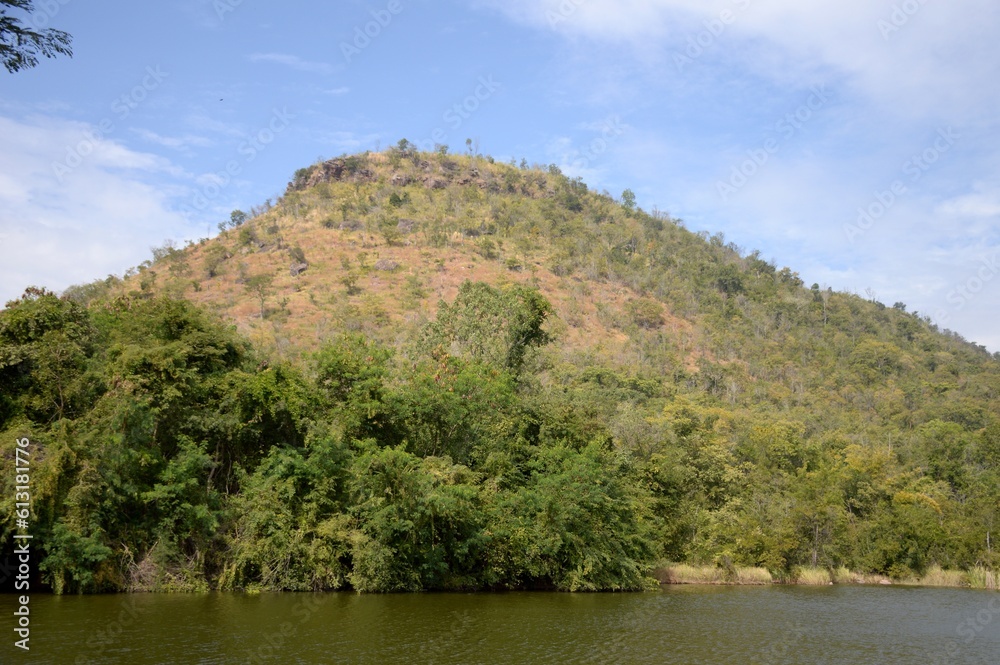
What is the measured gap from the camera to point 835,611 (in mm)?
Result: 33312

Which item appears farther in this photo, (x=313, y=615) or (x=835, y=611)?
(x=835, y=611)

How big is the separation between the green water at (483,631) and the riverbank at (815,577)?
1107 cm

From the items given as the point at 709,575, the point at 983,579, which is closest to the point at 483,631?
the point at 709,575

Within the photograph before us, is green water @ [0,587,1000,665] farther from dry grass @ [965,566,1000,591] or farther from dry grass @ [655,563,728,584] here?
dry grass @ [965,566,1000,591]

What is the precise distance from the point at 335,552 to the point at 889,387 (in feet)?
341

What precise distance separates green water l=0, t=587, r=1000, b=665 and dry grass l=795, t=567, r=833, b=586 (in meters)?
14.3

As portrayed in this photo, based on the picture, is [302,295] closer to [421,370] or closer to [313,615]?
[421,370]

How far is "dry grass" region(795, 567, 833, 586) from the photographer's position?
48375 millimetres

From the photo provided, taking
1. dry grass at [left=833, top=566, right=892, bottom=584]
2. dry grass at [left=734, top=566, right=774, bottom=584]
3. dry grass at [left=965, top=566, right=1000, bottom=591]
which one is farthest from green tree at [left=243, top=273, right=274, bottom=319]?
dry grass at [left=965, top=566, right=1000, bottom=591]

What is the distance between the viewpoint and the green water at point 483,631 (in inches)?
786

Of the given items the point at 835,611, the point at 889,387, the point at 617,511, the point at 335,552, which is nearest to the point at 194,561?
the point at 335,552

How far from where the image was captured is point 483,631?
2398 centimetres

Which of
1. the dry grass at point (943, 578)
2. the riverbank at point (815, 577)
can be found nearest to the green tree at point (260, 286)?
the riverbank at point (815, 577)

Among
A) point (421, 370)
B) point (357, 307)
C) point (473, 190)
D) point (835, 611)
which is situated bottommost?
point (835, 611)
